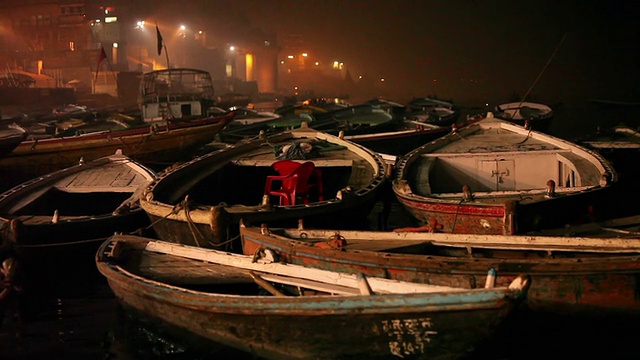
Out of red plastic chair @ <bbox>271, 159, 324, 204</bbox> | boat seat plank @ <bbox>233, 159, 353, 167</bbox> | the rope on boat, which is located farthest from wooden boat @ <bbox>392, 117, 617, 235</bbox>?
the rope on boat

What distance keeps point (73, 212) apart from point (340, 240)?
23.3ft

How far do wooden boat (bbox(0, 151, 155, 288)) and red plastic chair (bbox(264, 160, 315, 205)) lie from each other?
2.37 meters

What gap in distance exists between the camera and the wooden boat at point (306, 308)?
16.2ft

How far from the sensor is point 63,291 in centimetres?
922

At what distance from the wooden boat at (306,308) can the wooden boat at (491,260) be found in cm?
25

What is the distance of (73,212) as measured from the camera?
11.3 meters

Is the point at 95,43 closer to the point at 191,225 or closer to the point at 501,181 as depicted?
the point at 501,181

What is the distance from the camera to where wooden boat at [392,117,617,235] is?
318 inches

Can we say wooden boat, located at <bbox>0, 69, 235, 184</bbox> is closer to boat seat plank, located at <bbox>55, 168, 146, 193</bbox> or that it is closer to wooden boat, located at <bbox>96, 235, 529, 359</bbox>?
boat seat plank, located at <bbox>55, 168, 146, 193</bbox>

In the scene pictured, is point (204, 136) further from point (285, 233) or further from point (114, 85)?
point (114, 85)

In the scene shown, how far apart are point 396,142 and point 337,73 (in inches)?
3708

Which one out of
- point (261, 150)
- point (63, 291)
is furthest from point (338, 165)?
point (63, 291)

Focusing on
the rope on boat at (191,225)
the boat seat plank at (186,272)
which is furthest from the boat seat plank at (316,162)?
the boat seat plank at (186,272)

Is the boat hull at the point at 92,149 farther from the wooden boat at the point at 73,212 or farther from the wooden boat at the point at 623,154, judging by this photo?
the wooden boat at the point at 623,154
